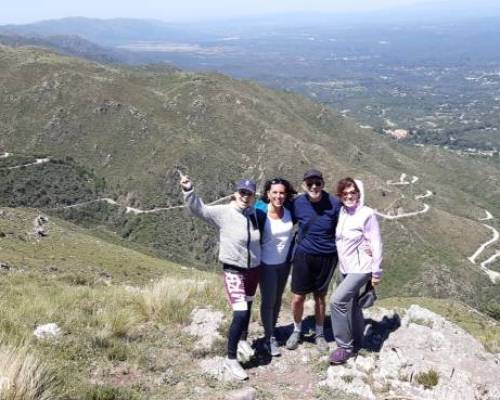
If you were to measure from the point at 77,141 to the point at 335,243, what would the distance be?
109m

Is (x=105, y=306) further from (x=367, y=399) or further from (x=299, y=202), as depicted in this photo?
(x=367, y=399)

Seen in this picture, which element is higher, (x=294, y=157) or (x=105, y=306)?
(x=105, y=306)

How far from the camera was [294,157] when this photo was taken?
104 meters

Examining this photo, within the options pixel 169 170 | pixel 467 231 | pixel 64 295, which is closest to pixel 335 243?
pixel 64 295

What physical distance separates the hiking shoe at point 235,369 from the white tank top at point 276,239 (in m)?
1.50

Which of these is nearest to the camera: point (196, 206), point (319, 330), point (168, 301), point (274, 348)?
point (196, 206)

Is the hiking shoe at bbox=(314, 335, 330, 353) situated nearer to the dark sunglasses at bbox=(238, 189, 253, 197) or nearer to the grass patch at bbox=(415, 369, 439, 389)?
the grass patch at bbox=(415, 369, 439, 389)

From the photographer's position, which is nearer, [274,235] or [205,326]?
[274,235]

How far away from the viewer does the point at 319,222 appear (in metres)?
8.14

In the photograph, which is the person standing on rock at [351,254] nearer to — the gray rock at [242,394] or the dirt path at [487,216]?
the gray rock at [242,394]

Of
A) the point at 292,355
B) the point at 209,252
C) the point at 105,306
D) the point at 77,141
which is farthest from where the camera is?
the point at 77,141

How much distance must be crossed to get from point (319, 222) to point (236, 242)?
1.37m

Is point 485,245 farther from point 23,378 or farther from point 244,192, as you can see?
point 23,378

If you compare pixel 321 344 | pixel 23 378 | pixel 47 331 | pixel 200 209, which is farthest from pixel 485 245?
pixel 23 378
